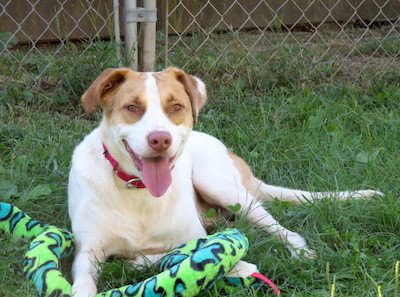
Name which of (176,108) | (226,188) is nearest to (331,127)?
(226,188)

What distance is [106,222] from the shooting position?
3.02 m

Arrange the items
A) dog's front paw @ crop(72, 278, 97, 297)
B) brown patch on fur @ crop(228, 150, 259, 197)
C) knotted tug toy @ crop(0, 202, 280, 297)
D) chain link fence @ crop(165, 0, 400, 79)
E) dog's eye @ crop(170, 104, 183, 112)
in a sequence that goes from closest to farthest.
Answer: knotted tug toy @ crop(0, 202, 280, 297) < dog's front paw @ crop(72, 278, 97, 297) < dog's eye @ crop(170, 104, 183, 112) < brown patch on fur @ crop(228, 150, 259, 197) < chain link fence @ crop(165, 0, 400, 79)

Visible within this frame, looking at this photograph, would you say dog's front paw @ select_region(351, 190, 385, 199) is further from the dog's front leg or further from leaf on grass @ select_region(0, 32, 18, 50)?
leaf on grass @ select_region(0, 32, 18, 50)

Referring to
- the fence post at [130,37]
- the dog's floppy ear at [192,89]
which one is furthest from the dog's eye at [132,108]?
the fence post at [130,37]

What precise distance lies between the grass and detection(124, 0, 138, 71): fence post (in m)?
0.16

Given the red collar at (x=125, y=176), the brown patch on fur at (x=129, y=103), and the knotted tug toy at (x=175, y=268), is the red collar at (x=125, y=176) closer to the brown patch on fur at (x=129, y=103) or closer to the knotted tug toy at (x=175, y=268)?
the brown patch on fur at (x=129, y=103)

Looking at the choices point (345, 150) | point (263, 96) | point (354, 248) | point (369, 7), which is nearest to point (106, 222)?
point (354, 248)

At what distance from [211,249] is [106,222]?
0.57m

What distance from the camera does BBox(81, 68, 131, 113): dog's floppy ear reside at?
2971 mm

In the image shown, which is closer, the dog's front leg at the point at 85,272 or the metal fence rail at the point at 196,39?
the dog's front leg at the point at 85,272

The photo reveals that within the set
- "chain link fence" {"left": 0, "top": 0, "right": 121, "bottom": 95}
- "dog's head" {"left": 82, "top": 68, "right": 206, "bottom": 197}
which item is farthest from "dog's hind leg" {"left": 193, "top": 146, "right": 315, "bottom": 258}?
"chain link fence" {"left": 0, "top": 0, "right": 121, "bottom": 95}

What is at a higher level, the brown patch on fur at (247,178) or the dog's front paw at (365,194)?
the dog's front paw at (365,194)

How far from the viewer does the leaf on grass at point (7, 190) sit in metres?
3.61

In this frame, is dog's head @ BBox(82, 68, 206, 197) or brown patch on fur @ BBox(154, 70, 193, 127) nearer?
dog's head @ BBox(82, 68, 206, 197)
